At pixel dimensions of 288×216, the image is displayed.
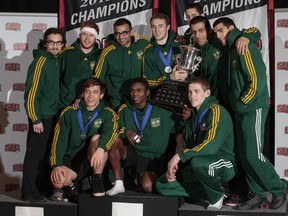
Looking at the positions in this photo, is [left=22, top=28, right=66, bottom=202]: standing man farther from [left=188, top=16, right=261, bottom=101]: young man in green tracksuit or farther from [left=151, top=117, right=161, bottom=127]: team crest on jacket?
[left=188, top=16, right=261, bottom=101]: young man in green tracksuit

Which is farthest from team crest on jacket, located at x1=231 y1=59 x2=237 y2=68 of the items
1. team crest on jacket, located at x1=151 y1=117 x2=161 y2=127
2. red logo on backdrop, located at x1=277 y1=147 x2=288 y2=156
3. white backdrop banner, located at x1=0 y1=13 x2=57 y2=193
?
white backdrop banner, located at x1=0 y1=13 x2=57 y2=193

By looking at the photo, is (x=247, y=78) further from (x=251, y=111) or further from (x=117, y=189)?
(x=117, y=189)

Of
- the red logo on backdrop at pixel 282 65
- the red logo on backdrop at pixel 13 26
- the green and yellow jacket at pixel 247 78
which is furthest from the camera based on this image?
the red logo on backdrop at pixel 13 26

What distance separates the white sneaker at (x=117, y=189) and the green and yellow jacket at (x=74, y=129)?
392 mm

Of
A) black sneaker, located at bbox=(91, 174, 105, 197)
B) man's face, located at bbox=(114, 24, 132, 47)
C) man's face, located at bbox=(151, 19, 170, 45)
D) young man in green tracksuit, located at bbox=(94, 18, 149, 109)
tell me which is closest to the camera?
black sneaker, located at bbox=(91, 174, 105, 197)

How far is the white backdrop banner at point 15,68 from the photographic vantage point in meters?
7.86

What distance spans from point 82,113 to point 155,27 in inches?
42.9

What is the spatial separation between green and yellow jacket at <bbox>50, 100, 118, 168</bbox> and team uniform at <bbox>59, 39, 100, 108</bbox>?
0.30 metres

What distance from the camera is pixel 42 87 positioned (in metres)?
6.30

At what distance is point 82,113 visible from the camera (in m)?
6.22

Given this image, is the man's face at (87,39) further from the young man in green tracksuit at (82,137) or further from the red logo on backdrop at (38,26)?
the red logo on backdrop at (38,26)

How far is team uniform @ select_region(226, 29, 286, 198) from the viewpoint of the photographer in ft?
18.6

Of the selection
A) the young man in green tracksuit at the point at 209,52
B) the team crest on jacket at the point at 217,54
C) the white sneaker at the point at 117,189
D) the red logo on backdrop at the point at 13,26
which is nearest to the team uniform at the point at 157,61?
the young man in green tracksuit at the point at 209,52

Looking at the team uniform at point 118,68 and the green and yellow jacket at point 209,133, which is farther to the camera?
the team uniform at point 118,68
